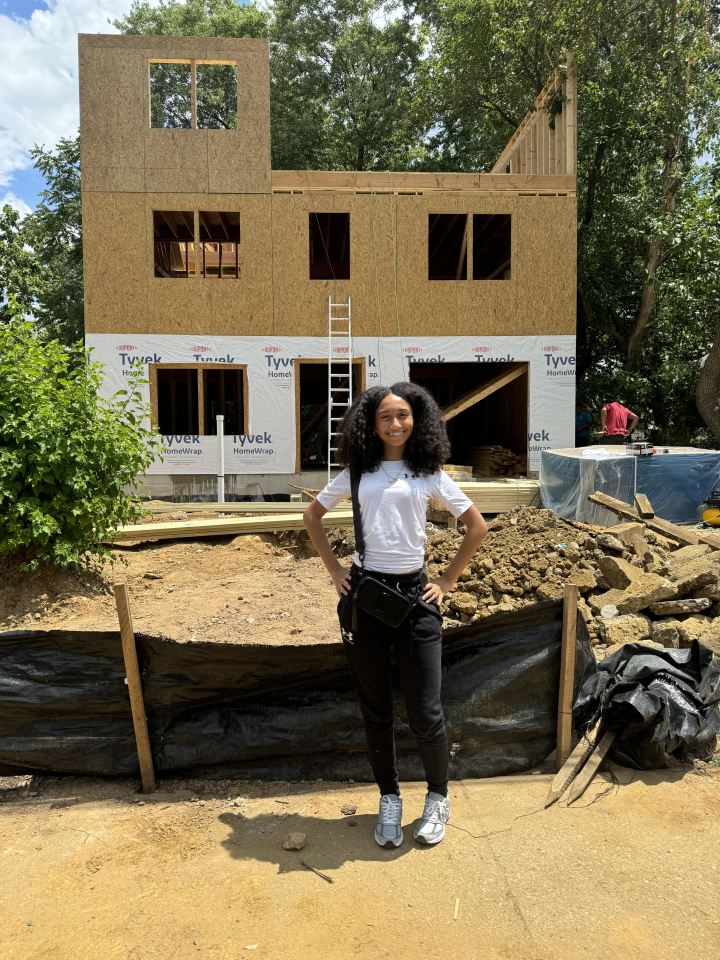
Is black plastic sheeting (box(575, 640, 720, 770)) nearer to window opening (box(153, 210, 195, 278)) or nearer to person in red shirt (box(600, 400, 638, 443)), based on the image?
person in red shirt (box(600, 400, 638, 443))

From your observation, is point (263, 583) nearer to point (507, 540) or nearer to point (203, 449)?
point (507, 540)

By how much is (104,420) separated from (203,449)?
7.58 m

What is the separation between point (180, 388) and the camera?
2012 centimetres

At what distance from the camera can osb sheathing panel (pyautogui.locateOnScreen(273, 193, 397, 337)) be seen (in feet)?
47.9

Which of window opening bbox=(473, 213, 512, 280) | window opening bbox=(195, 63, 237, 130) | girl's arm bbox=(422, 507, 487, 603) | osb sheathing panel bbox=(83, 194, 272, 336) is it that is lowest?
girl's arm bbox=(422, 507, 487, 603)

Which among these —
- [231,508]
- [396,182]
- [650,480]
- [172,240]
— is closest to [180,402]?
[172,240]

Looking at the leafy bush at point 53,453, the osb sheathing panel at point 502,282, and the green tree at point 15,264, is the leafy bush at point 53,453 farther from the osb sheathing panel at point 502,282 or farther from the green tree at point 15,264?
the green tree at point 15,264

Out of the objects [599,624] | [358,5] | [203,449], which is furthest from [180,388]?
[358,5]

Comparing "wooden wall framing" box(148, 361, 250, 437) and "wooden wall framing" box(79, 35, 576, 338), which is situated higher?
"wooden wall framing" box(79, 35, 576, 338)

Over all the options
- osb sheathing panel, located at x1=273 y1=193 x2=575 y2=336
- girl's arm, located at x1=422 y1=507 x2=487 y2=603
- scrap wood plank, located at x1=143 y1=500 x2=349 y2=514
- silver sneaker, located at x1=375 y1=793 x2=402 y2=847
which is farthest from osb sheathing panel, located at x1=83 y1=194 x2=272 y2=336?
silver sneaker, located at x1=375 y1=793 x2=402 y2=847

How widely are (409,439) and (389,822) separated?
170 centimetres

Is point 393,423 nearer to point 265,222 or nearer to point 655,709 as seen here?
point 655,709

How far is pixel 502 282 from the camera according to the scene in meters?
14.9

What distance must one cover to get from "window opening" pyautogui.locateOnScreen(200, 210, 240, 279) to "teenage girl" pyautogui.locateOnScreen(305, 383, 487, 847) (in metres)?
12.7
